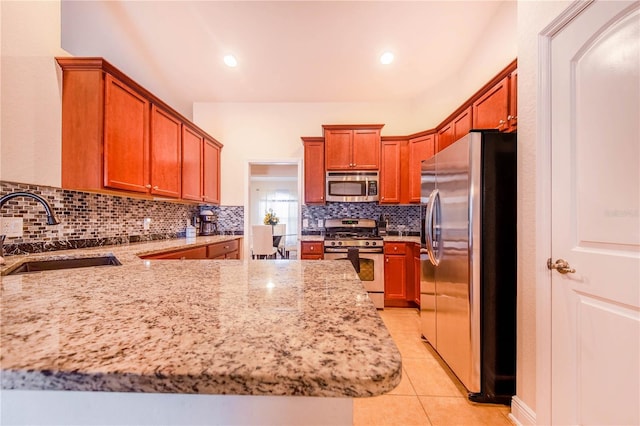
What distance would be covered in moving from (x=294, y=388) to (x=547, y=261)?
154 cm

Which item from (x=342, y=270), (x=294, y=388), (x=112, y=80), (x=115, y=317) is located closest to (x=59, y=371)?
(x=115, y=317)

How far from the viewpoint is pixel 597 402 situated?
42.4 inches

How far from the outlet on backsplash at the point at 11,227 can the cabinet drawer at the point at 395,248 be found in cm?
331

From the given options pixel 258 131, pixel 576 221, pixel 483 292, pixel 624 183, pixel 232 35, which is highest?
pixel 232 35

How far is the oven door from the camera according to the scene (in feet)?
10.6

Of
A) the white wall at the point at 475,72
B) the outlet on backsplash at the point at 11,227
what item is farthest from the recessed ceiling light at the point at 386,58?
the outlet on backsplash at the point at 11,227

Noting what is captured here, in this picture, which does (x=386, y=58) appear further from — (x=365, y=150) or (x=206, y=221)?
(x=206, y=221)

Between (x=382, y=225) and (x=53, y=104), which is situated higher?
(x=53, y=104)

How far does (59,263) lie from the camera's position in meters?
1.59

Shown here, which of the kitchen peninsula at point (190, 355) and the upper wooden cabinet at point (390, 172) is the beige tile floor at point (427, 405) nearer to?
the kitchen peninsula at point (190, 355)

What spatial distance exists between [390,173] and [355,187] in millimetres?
539

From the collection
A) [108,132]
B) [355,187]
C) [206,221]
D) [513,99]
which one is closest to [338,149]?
[355,187]

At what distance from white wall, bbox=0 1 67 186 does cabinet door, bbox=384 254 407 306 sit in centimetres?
330

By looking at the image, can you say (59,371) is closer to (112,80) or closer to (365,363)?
(365,363)
